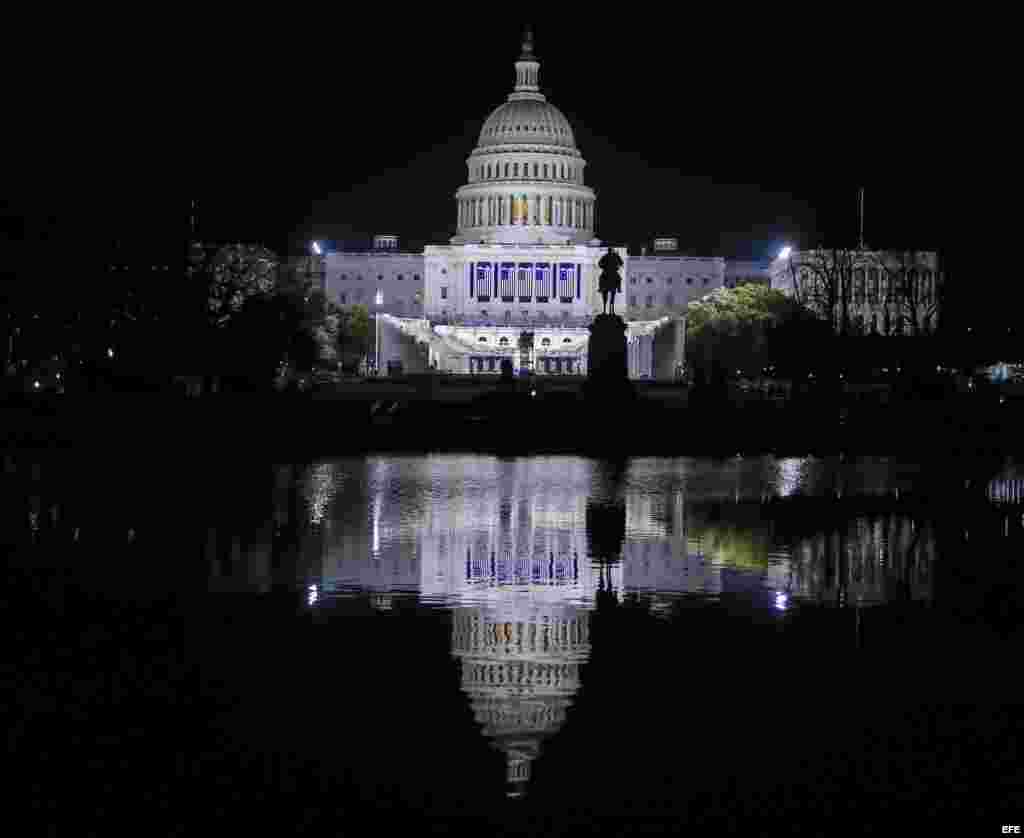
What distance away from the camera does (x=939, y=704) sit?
11.2 metres

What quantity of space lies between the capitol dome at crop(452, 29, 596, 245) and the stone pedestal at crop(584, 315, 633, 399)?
120806 millimetres

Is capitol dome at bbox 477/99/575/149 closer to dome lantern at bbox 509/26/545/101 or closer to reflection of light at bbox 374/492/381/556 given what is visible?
dome lantern at bbox 509/26/545/101

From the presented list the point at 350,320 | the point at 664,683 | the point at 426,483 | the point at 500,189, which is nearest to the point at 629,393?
the point at 426,483

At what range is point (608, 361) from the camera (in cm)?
5934

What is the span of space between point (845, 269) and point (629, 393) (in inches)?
1845

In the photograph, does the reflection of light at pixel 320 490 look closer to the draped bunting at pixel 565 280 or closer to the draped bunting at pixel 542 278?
the draped bunting at pixel 565 280

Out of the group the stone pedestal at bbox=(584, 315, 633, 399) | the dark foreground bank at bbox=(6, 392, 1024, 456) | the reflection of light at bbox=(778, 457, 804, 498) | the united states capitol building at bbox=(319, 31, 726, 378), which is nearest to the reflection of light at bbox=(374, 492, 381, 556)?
the reflection of light at bbox=(778, 457, 804, 498)

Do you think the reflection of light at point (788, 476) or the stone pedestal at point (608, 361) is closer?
the reflection of light at point (788, 476)

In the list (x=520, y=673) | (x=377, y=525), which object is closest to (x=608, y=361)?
(x=377, y=525)

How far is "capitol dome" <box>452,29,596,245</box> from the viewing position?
597 ft

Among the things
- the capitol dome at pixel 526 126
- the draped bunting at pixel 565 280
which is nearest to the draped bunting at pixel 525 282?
the draped bunting at pixel 565 280

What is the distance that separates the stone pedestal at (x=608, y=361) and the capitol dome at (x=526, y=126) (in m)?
122

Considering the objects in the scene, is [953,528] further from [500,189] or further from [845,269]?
[500,189]

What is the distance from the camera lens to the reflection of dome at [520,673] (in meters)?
10.4
